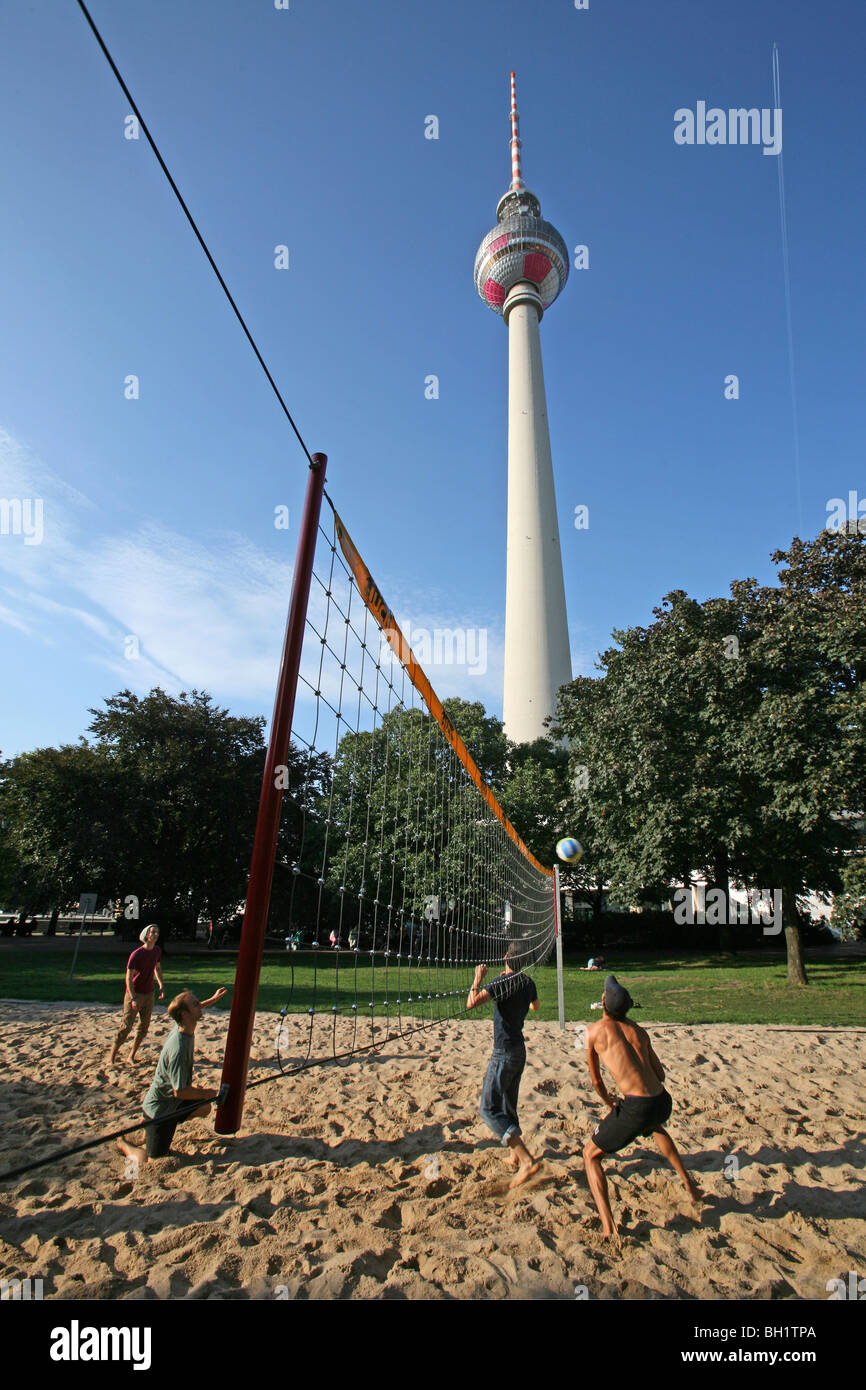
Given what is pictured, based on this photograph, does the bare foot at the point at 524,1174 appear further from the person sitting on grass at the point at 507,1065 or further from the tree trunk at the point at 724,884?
the tree trunk at the point at 724,884

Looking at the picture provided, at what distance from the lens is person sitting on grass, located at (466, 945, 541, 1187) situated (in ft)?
14.0

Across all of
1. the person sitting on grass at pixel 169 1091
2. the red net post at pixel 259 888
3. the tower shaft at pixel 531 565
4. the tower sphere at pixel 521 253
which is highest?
the tower sphere at pixel 521 253

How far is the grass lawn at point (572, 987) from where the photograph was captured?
1091 cm

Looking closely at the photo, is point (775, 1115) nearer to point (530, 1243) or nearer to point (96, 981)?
point (530, 1243)

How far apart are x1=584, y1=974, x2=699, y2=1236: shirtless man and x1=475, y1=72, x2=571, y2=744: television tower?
28.5 metres

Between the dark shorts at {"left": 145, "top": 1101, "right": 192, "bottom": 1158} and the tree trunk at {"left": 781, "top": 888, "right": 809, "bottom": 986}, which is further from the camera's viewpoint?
the tree trunk at {"left": 781, "top": 888, "right": 809, "bottom": 986}

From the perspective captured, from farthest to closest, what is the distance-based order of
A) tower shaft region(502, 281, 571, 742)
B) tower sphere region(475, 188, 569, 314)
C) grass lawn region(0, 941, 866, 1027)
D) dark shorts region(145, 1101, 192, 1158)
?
tower sphere region(475, 188, 569, 314) < tower shaft region(502, 281, 571, 742) < grass lawn region(0, 941, 866, 1027) < dark shorts region(145, 1101, 192, 1158)

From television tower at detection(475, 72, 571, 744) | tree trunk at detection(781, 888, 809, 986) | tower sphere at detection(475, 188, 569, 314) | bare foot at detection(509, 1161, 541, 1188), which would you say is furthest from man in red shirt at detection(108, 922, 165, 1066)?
tower sphere at detection(475, 188, 569, 314)

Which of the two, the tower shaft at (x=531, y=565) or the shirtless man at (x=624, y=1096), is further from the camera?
the tower shaft at (x=531, y=565)

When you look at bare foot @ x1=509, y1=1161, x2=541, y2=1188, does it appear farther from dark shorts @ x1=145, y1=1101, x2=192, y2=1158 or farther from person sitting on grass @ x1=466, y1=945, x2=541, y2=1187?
dark shorts @ x1=145, y1=1101, x2=192, y2=1158

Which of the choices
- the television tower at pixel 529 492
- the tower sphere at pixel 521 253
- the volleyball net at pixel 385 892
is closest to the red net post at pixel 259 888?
the volleyball net at pixel 385 892

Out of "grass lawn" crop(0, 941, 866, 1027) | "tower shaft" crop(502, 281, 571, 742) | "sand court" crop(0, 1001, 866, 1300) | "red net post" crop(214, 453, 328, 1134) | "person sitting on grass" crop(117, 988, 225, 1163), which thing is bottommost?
"grass lawn" crop(0, 941, 866, 1027)
